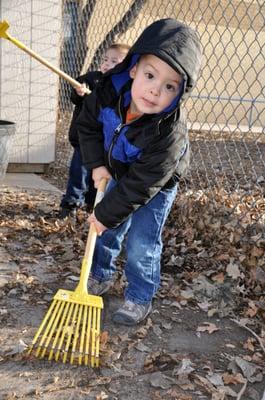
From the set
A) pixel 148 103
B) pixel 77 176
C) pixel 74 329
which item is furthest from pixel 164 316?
pixel 77 176

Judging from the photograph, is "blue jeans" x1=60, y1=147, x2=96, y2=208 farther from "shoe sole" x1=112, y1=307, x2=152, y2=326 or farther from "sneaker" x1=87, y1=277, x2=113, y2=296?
"shoe sole" x1=112, y1=307, x2=152, y2=326

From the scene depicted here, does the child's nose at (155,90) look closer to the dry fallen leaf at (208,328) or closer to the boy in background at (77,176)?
the dry fallen leaf at (208,328)

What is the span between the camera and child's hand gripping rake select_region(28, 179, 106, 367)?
2348 millimetres

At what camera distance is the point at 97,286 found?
310cm

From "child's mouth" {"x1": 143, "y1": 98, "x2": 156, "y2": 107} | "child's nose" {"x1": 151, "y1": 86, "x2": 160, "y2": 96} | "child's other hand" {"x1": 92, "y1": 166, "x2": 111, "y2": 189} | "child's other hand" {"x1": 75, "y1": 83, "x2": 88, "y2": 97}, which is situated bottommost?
"child's other hand" {"x1": 92, "y1": 166, "x2": 111, "y2": 189}

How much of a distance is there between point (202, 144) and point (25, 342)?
7.65m

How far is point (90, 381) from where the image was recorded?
2.30m

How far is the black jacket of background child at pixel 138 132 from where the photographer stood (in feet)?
7.55

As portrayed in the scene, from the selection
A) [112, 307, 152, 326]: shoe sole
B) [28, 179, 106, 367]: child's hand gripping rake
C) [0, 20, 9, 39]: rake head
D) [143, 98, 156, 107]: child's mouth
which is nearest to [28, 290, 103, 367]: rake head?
[28, 179, 106, 367]: child's hand gripping rake

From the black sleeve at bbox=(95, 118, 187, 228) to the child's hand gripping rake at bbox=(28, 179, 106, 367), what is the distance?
0.69ft

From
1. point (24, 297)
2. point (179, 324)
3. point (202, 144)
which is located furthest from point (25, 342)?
point (202, 144)

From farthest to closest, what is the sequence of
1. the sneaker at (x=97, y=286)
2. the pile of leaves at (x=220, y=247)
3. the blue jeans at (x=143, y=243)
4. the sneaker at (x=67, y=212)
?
the sneaker at (x=67, y=212) < the pile of leaves at (x=220, y=247) < the sneaker at (x=97, y=286) < the blue jeans at (x=143, y=243)

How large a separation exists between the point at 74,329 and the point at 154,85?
47.8 inches

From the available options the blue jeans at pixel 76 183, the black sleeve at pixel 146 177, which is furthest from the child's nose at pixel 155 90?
the blue jeans at pixel 76 183
